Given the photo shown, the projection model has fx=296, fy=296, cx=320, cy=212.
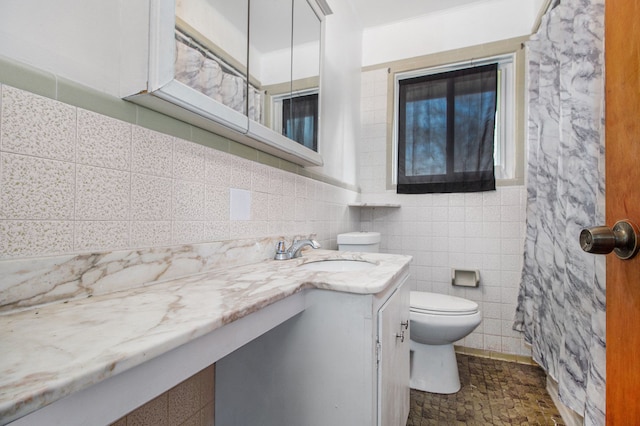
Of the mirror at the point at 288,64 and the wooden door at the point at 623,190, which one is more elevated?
the mirror at the point at 288,64

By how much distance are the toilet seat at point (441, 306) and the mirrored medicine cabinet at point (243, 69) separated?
1.01m

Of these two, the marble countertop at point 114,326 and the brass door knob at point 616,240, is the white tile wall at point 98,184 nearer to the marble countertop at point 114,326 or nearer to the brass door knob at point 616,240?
the marble countertop at point 114,326

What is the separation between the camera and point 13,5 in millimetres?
570

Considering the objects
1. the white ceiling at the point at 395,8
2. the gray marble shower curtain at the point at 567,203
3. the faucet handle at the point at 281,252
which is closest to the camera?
the gray marble shower curtain at the point at 567,203

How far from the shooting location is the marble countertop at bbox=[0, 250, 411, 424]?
1.07 ft

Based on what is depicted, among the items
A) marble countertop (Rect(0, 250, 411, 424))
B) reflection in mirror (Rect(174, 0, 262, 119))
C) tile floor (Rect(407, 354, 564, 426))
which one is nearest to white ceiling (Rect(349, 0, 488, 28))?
reflection in mirror (Rect(174, 0, 262, 119))

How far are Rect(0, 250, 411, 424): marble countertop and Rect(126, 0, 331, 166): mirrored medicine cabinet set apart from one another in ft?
1.65

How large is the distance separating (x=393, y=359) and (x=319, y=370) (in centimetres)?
33

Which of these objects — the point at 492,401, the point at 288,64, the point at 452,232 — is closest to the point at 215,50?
the point at 288,64

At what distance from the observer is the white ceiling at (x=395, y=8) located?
7.31 feet

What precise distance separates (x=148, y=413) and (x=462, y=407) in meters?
1.49

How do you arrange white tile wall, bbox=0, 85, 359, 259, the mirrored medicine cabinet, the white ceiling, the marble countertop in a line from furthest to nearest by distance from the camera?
the white ceiling < the mirrored medicine cabinet < white tile wall, bbox=0, 85, 359, 259 < the marble countertop

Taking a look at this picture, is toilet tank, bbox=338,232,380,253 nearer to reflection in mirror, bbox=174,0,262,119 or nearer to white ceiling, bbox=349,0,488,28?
reflection in mirror, bbox=174,0,262,119

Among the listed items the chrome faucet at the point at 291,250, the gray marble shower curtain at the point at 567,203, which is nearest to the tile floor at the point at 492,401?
the gray marble shower curtain at the point at 567,203
